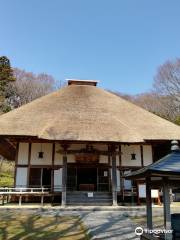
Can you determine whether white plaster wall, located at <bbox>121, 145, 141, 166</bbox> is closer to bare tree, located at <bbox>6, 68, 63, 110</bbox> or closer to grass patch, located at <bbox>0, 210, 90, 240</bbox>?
grass patch, located at <bbox>0, 210, 90, 240</bbox>

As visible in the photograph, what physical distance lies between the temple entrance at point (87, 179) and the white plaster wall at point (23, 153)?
3.45 m

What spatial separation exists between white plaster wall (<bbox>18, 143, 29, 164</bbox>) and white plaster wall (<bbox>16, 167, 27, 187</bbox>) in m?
0.44

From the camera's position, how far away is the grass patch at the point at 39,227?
7.76 m

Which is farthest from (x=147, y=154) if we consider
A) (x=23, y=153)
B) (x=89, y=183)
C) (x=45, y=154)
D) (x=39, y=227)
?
(x=39, y=227)

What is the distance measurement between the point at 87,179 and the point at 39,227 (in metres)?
9.59

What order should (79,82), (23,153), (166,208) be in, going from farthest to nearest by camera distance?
(79,82)
(23,153)
(166,208)

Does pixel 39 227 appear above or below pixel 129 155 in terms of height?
below

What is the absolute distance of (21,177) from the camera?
54.2 feet

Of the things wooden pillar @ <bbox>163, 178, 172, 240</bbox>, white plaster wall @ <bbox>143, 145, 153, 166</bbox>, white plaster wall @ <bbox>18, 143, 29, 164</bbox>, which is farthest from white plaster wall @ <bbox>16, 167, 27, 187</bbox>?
wooden pillar @ <bbox>163, 178, 172, 240</bbox>

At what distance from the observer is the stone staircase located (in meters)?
15.2

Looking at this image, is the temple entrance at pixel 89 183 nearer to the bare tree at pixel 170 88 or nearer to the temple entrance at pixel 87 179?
the temple entrance at pixel 87 179

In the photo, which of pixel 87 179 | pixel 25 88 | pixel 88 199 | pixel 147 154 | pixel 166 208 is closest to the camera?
pixel 166 208

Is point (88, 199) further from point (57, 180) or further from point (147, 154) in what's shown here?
point (147, 154)

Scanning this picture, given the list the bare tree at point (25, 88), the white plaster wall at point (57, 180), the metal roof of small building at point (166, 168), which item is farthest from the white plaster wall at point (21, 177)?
the bare tree at point (25, 88)
